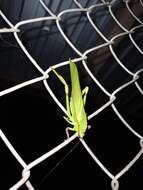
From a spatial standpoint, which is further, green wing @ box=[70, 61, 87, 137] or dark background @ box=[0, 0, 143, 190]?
dark background @ box=[0, 0, 143, 190]

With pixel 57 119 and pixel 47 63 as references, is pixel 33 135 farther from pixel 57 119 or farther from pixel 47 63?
pixel 47 63

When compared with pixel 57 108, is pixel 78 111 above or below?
below

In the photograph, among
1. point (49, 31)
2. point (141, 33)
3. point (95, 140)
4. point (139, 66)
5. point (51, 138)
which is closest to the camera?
point (141, 33)

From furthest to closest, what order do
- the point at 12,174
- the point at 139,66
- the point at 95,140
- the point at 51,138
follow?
the point at 95,140
the point at 51,138
the point at 12,174
the point at 139,66

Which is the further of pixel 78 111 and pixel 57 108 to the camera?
pixel 57 108

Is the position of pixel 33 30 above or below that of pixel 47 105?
above

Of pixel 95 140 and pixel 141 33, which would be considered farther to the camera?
pixel 95 140

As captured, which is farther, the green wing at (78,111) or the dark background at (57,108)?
the dark background at (57,108)

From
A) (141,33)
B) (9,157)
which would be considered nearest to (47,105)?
(9,157)
